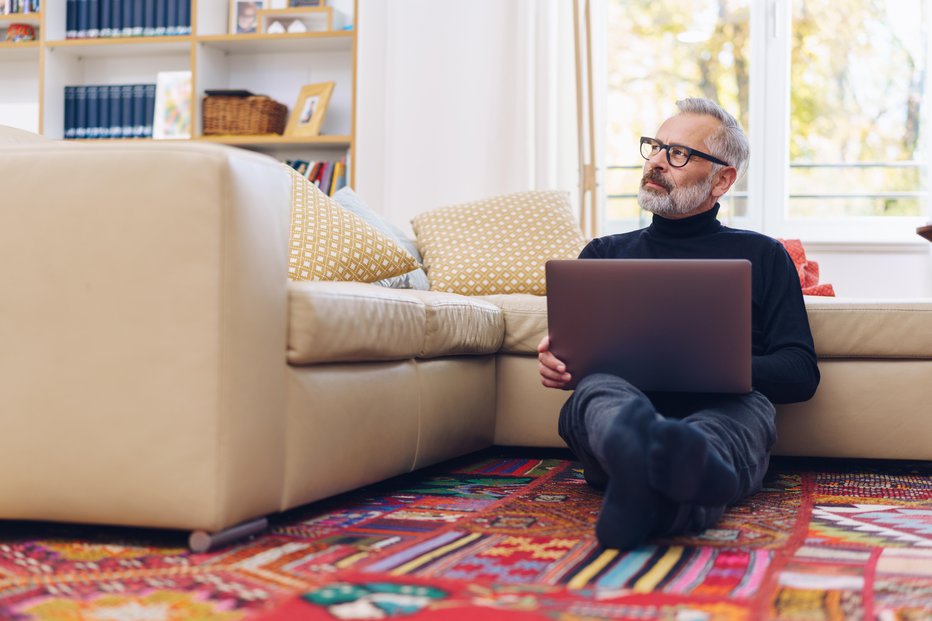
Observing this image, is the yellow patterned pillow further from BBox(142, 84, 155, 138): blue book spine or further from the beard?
BBox(142, 84, 155, 138): blue book spine

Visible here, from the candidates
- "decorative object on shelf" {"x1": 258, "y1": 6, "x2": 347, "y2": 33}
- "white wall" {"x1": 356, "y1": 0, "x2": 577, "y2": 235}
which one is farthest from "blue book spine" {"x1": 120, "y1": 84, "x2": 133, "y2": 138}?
"white wall" {"x1": 356, "y1": 0, "x2": 577, "y2": 235}

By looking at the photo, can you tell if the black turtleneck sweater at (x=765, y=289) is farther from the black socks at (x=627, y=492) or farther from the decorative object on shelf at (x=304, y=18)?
the decorative object on shelf at (x=304, y=18)

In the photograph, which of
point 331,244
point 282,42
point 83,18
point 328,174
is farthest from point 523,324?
point 83,18

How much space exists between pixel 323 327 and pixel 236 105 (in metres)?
3.03

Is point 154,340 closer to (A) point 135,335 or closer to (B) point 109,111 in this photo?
(A) point 135,335

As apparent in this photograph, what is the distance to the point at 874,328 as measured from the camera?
230 centimetres

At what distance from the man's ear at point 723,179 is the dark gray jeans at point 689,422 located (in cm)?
49

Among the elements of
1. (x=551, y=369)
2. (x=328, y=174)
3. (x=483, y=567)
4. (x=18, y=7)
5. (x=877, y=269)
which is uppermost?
(x=18, y=7)

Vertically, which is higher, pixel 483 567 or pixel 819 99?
pixel 819 99

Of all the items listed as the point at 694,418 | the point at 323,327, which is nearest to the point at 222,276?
the point at 323,327

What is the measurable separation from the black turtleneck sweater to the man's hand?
1.23ft

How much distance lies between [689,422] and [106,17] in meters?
3.83

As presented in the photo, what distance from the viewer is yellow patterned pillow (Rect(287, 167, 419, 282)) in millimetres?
2252

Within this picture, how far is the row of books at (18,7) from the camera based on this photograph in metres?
4.64
